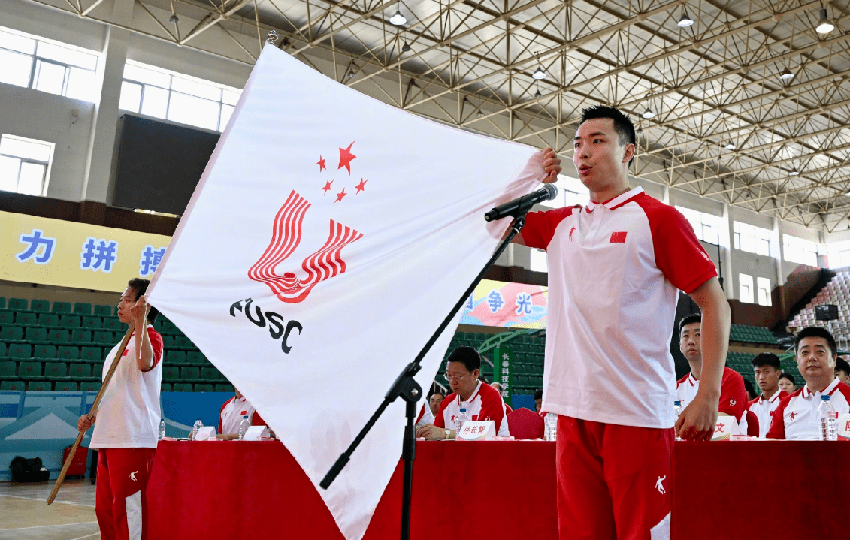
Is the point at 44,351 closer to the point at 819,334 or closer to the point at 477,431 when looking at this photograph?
the point at 477,431

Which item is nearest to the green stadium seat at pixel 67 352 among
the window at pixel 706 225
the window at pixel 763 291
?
the window at pixel 706 225

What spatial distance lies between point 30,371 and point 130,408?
6.90 m

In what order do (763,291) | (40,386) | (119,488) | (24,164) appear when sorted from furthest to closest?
(763,291), (24,164), (40,386), (119,488)

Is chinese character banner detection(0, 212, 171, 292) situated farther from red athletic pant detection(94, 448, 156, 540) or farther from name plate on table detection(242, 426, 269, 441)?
name plate on table detection(242, 426, 269, 441)

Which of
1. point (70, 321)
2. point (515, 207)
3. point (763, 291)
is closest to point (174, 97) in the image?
point (70, 321)

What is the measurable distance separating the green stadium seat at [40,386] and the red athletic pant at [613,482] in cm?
920

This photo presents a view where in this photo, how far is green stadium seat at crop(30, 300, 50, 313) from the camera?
9.87m

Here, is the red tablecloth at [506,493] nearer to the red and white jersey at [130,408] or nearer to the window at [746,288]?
the red and white jersey at [130,408]

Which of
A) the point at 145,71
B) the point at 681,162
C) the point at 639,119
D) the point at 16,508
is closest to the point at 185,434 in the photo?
the point at 16,508

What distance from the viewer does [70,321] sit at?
9.96 m

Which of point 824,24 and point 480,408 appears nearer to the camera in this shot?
point 480,408

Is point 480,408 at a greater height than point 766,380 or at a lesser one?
lesser

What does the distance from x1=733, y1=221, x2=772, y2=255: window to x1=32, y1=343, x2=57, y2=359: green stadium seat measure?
65.3ft

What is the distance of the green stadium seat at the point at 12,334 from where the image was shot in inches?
364
